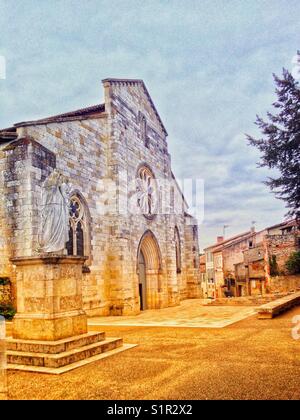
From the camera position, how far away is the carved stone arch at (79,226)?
46.7 ft

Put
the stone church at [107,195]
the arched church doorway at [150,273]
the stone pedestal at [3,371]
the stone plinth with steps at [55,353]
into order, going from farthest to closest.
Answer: the arched church doorway at [150,273], the stone church at [107,195], the stone plinth with steps at [55,353], the stone pedestal at [3,371]

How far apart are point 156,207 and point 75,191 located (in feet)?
A: 24.2

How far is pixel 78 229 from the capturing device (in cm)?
1461

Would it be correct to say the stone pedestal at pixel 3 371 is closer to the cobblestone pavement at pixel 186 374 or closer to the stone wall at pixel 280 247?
the cobblestone pavement at pixel 186 374

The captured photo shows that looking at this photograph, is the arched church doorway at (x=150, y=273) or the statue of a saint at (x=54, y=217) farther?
the arched church doorway at (x=150, y=273)

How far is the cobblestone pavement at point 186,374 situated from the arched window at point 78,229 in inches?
253

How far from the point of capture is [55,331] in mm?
6758

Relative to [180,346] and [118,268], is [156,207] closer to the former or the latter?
[118,268]

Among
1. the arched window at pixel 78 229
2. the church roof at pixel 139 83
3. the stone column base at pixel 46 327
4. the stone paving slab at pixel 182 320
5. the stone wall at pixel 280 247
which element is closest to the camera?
the stone column base at pixel 46 327

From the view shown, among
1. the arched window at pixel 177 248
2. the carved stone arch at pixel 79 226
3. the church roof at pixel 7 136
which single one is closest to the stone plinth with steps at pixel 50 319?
the church roof at pixel 7 136

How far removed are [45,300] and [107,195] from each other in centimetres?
978

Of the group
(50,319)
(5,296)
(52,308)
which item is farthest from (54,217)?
(5,296)

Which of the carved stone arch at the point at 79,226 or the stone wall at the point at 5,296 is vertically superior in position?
the carved stone arch at the point at 79,226
